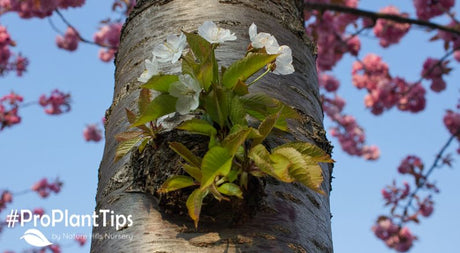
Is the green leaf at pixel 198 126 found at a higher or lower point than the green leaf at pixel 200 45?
lower

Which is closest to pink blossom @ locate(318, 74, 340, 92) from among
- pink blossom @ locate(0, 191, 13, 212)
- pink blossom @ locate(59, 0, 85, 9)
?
pink blossom @ locate(59, 0, 85, 9)

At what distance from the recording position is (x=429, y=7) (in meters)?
5.77

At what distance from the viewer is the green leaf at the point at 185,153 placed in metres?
0.76

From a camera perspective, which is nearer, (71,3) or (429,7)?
(429,7)

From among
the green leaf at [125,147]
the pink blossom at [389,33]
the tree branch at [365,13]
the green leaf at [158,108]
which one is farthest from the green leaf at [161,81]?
the pink blossom at [389,33]

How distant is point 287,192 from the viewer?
2.82ft

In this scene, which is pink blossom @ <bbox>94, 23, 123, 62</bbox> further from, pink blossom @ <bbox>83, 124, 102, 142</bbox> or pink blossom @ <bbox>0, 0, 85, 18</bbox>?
pink blossom @ <bbox>83, 124, 102, 142</bbox>

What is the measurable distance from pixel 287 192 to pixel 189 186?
19 centimetres

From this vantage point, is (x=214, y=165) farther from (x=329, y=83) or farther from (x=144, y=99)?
(x=329, y=83)

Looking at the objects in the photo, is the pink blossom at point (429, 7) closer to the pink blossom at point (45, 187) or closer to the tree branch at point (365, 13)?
the tree branch at point (365, 13)

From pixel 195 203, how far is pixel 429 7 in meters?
5.89

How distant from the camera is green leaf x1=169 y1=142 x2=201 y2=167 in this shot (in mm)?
755

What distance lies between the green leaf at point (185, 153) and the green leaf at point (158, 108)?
0.09 metres

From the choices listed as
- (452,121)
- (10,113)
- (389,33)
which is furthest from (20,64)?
(452,121)
